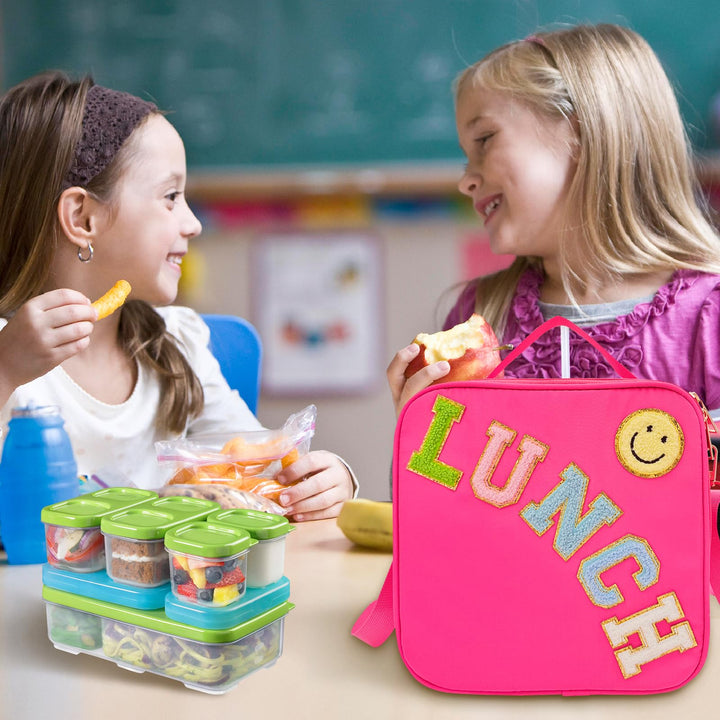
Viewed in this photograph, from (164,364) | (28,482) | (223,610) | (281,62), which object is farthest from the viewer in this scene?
(281,62)

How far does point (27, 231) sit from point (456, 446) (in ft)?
2.72

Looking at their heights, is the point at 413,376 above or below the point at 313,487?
above

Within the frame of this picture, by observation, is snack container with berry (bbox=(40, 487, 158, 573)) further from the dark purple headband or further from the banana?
the dark purple headband

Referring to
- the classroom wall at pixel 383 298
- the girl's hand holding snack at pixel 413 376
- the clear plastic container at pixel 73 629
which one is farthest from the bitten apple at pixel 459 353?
the classroom wall at pixel 383 298

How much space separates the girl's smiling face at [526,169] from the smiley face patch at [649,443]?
0.73m

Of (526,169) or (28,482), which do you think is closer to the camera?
(28,482)

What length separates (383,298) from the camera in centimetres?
274

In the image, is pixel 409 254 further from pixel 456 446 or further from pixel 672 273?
pixel 456 446

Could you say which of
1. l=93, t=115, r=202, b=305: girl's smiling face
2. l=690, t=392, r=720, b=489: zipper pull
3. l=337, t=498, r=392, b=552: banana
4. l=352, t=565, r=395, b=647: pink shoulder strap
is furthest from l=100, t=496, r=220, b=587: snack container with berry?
l=93, t=115, r=202, b=305: girl's smiling face

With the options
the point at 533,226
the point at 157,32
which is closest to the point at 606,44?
the point at 533,226

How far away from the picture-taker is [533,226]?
48.8 inches

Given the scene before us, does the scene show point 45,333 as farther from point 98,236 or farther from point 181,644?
point 181,644

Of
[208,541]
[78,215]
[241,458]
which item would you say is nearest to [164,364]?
[78,215]

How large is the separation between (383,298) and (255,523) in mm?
2211
